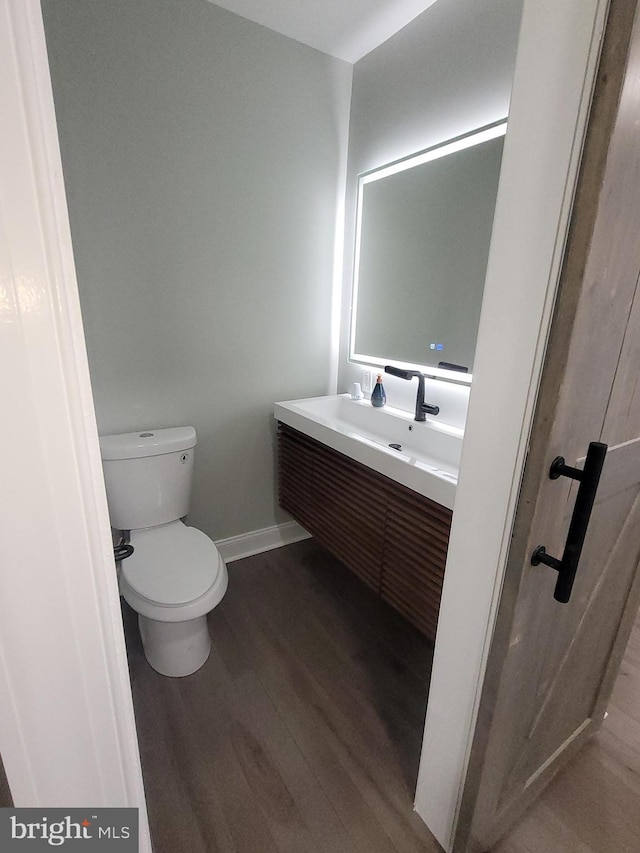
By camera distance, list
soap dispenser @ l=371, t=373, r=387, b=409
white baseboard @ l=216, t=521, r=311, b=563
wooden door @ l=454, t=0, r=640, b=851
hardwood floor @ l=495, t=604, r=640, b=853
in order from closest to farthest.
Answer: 1. wooden door @ l=454, t=0, r=640, b=851
2. hardwood floor @ l=495, t=604, r=640, b=853
3. soap dispenser @ l=371, t=373, r=387, b=409
4. white baseboard @ l=216, t=521, r=311, b=563

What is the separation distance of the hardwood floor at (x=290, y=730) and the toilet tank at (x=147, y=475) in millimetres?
525

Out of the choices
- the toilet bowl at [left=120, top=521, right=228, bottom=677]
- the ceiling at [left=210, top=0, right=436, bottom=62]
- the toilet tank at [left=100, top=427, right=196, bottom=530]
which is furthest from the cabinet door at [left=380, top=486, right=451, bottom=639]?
the ceiling at [left=210, top=0, right=436, bottom=62]

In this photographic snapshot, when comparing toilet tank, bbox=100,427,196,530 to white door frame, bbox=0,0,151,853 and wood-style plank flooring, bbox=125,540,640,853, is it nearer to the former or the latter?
wood-style plank flooring, bbox=125,540,640,853

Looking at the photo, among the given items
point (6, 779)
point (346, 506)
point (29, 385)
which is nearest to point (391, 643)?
point (346, 506)

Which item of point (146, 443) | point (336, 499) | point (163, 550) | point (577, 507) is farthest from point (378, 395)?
point (577, 507)

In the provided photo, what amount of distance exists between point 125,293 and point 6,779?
1.63 m

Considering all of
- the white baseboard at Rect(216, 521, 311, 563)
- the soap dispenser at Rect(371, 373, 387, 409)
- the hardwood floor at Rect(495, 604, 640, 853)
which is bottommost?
the hardwood floor at Rect(495, 604, 640, 853)

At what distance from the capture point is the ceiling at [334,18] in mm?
1570

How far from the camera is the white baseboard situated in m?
2.24

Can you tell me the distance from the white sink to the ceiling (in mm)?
1603

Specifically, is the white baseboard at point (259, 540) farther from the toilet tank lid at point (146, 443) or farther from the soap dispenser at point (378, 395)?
the soap dispenser at point (378, 395)

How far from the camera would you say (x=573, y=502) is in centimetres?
82

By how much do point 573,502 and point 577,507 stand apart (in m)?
0.12

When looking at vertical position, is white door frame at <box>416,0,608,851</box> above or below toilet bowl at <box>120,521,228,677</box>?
above
